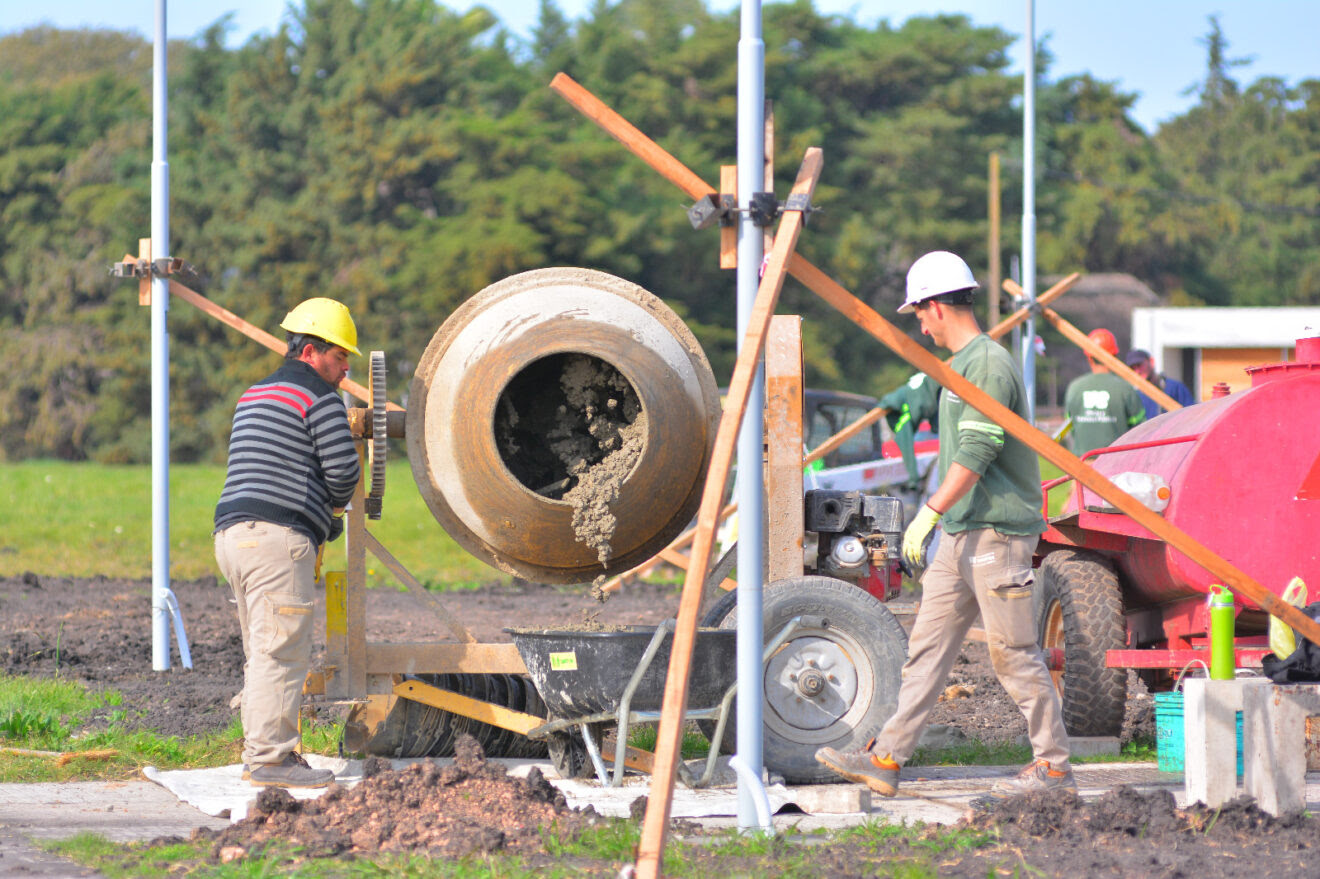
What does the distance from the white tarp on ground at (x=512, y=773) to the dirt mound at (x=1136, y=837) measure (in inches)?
35.0

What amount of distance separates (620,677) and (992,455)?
1.61 m

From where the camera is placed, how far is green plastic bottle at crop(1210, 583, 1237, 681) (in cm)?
495

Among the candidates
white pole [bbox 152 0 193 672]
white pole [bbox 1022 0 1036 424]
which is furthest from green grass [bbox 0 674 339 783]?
white pole [bbox 1022 0 1036 424]

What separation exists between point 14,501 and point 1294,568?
58.9ft

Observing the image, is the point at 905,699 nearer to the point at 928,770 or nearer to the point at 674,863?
the point at 928,770

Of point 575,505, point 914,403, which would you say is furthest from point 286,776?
point 914,403

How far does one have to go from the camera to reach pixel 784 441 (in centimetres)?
589

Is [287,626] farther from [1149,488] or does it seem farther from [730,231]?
[1149,488]

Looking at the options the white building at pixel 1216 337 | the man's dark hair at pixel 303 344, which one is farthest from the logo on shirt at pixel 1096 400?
the white building at pixel 1216 337

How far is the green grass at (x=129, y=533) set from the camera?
52.1 feet

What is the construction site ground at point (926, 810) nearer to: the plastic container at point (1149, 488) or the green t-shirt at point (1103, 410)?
the plastic container at point (1149, 488)

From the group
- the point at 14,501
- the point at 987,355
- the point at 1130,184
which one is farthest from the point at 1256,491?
the point at 1130,184

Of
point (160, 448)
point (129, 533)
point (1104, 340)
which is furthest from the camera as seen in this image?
point (129, 533)

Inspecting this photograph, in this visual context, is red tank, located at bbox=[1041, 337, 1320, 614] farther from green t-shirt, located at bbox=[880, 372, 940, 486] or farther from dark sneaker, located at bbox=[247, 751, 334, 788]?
green t-shirt, located at bbox=[880, 372, 940, 486]
